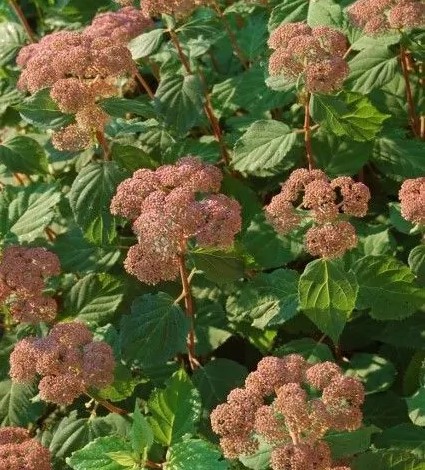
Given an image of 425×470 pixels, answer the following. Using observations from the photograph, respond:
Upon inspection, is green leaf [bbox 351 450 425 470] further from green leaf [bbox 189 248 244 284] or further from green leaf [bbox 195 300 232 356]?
green leaf [bbox 195 300 232 356]

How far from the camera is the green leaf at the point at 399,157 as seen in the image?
8.75 ft

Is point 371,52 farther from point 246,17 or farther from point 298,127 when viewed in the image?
point 246,17

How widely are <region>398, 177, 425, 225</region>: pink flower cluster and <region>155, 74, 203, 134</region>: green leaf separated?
33.8 inches

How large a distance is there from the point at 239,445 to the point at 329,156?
126 cm

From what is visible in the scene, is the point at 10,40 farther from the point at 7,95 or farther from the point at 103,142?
the point at 103,142

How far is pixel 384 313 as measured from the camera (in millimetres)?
2234

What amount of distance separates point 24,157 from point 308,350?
1273mm

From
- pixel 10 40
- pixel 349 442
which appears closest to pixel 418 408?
pixel 349 442

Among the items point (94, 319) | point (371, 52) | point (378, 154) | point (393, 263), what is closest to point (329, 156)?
point (378, 154)

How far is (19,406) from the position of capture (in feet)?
7.92

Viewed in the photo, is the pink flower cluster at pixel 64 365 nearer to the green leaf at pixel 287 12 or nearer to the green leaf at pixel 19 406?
the green leaf at pixel 19 406

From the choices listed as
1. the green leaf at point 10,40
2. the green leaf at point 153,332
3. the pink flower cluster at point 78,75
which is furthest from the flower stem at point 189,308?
the green leaf at point 10,40

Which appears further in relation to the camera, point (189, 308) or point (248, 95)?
point (248, 95)

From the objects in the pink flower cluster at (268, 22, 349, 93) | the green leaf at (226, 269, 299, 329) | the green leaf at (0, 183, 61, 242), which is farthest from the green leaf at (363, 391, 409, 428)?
the green leaf at (0, 183, 61, 242)
